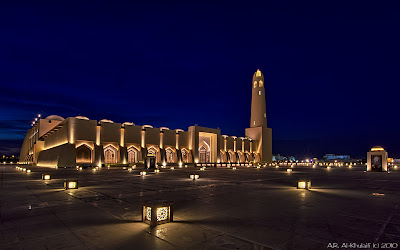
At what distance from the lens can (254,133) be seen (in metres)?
82.9

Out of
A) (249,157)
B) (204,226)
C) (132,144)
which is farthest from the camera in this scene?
(249,157)

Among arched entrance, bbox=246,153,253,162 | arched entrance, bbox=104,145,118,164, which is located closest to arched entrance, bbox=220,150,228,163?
arched entrance, bbox=246,153,253,162

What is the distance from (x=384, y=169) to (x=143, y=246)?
124 ft

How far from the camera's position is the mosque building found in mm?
43656

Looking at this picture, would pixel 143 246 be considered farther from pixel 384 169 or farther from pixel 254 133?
pixel 254 133

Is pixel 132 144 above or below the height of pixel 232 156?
above

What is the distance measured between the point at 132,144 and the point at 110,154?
16.3ft

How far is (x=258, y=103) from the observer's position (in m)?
85.1

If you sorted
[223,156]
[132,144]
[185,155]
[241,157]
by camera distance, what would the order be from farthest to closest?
[241,157] → [223,156] → [185,155] → [132,144]

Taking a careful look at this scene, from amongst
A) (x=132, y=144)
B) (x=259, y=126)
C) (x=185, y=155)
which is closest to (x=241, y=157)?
(x=259, y=126)

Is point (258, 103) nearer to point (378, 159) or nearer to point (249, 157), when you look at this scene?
point (249, 157)

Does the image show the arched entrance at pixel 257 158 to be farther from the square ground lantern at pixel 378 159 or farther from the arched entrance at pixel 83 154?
the arched entrance at pixel 83 154

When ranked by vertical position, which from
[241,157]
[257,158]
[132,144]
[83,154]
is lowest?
[257,158]

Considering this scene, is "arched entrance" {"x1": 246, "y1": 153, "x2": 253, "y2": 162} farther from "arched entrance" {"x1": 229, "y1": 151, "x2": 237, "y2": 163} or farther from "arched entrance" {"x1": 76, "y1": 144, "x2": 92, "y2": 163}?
"arched entrance" {"x1": 76, "y1": 144, "x2": 92, "y2": 163}
